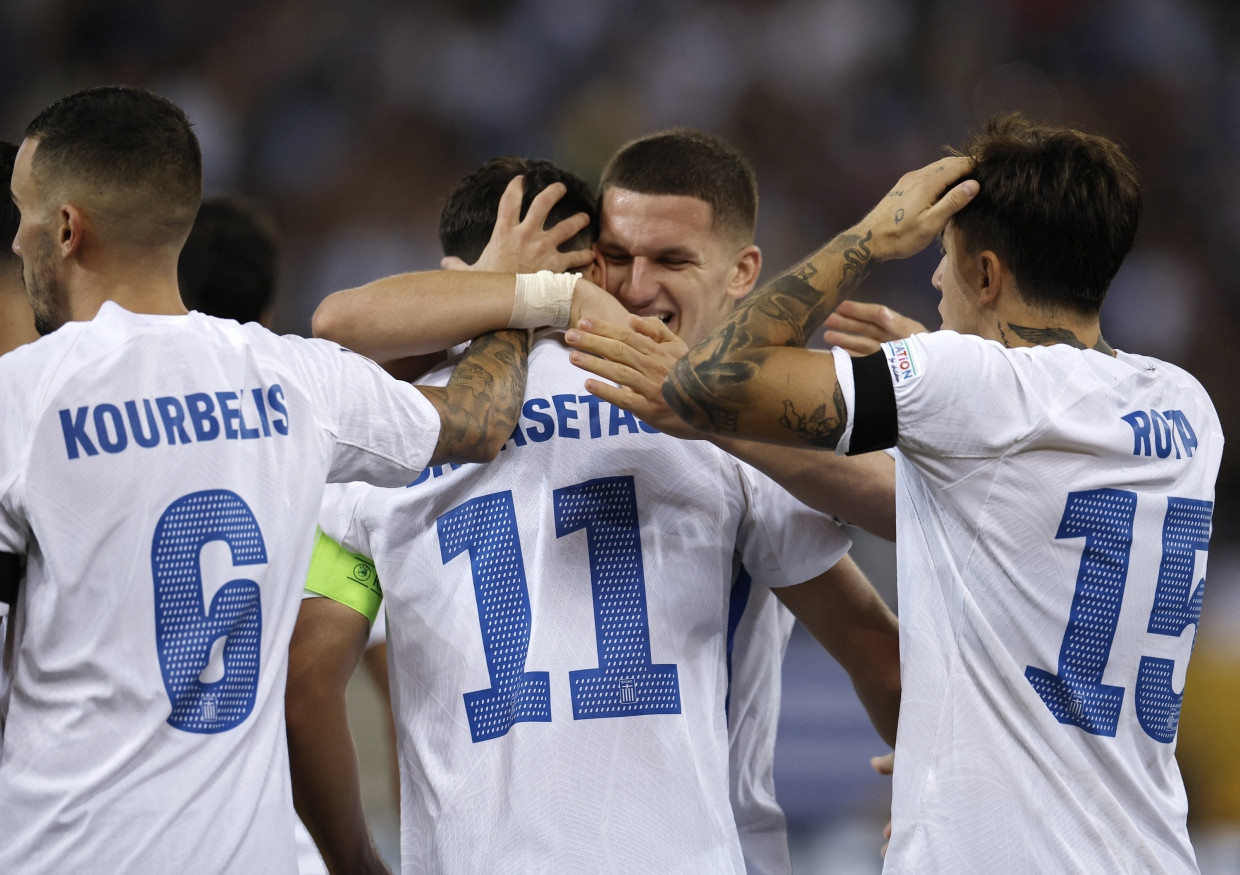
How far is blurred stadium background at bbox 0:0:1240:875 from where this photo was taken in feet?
35.1

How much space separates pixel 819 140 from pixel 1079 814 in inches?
363

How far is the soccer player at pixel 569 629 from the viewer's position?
3.00 m

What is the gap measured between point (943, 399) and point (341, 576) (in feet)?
5.75

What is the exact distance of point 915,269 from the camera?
1077 cm

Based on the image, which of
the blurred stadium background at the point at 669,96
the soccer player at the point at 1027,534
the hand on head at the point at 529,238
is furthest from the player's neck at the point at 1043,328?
the blurred stadium background at the point at 669,96

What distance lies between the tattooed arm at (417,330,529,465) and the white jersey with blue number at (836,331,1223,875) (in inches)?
33.1

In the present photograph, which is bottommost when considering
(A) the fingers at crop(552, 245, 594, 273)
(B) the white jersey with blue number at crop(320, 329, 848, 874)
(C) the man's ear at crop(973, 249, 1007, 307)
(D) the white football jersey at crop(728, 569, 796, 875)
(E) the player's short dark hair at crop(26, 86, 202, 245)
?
(D) the white football jersey at crop(728, 569, 796, 875)

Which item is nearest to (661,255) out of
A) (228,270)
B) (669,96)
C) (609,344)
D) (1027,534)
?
(609,344)

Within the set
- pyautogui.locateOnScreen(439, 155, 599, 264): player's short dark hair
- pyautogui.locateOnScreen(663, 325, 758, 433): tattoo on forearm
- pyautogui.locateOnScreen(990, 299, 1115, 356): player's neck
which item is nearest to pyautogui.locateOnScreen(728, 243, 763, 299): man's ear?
pyautogui.locateOnScreen(439, 155, 599, 264): player's short dark hair

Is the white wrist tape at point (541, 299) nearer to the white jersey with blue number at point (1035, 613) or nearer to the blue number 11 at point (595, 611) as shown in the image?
the blue number 11 at point (595, 611)

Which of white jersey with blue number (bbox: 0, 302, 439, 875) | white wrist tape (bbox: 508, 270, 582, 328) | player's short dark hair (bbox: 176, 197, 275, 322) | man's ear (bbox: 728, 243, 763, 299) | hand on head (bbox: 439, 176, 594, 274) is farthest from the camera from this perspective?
player's short dark hair (bbox: 176, 197, 275, 322)

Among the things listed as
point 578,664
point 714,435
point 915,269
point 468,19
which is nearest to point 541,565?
point 578,664

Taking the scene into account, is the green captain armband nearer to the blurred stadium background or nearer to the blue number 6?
the blue number 6

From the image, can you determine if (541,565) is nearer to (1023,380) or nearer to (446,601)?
(446,601)
